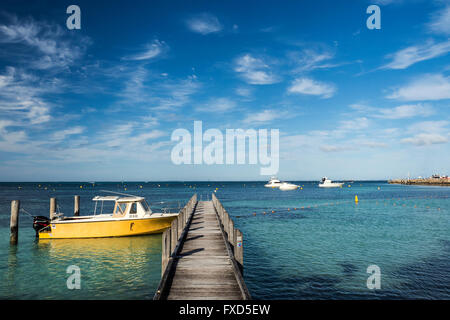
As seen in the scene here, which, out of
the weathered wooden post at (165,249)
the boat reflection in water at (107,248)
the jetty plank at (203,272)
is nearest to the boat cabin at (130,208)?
the boat reflection in water at (107,248)

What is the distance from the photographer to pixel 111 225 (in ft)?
66.0

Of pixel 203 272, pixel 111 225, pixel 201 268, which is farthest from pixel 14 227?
pixel 203 272

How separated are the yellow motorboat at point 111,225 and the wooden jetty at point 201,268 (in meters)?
5.96

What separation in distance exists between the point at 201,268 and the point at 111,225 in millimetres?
12223

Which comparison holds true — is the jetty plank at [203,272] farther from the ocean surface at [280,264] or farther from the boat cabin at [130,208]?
the boat cabin at [130,208]

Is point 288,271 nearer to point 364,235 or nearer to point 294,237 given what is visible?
point 294,237

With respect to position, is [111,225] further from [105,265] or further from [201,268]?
[201,268]

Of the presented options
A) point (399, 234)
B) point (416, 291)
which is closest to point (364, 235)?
point (399, 234)

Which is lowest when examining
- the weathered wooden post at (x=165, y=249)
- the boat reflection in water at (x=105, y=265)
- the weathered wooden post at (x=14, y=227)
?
the boat reflection in water at (x=105, y=265)

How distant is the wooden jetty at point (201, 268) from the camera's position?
8.27 metres
